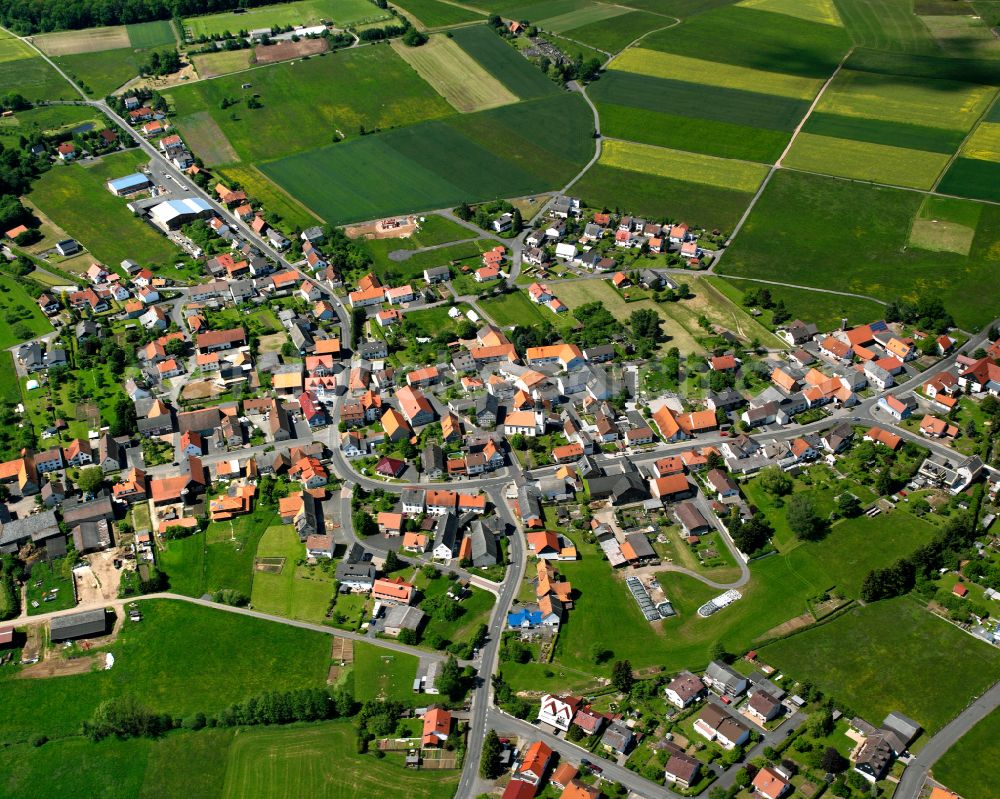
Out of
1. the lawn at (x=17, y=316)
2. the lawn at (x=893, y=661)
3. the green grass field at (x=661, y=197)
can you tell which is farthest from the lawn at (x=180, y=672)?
the green grass field at (x=661, y=197)

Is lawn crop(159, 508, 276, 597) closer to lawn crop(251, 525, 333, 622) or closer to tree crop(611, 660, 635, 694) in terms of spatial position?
lawn crop(251, 525, 333, 622)

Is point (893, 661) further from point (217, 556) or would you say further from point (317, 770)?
point (217, 556)

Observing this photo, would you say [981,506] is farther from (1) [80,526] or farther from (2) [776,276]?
(1) [80,526]

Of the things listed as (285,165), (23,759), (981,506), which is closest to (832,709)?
(981,506)

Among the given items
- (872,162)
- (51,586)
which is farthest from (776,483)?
(872,162)

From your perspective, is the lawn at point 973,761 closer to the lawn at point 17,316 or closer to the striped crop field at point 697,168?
the striped crop field at point 697,168

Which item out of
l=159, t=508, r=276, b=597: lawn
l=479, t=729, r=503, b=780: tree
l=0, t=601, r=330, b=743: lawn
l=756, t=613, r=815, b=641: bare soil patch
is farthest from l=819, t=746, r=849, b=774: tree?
l=159, t=508, r=276, b=597: lawn
